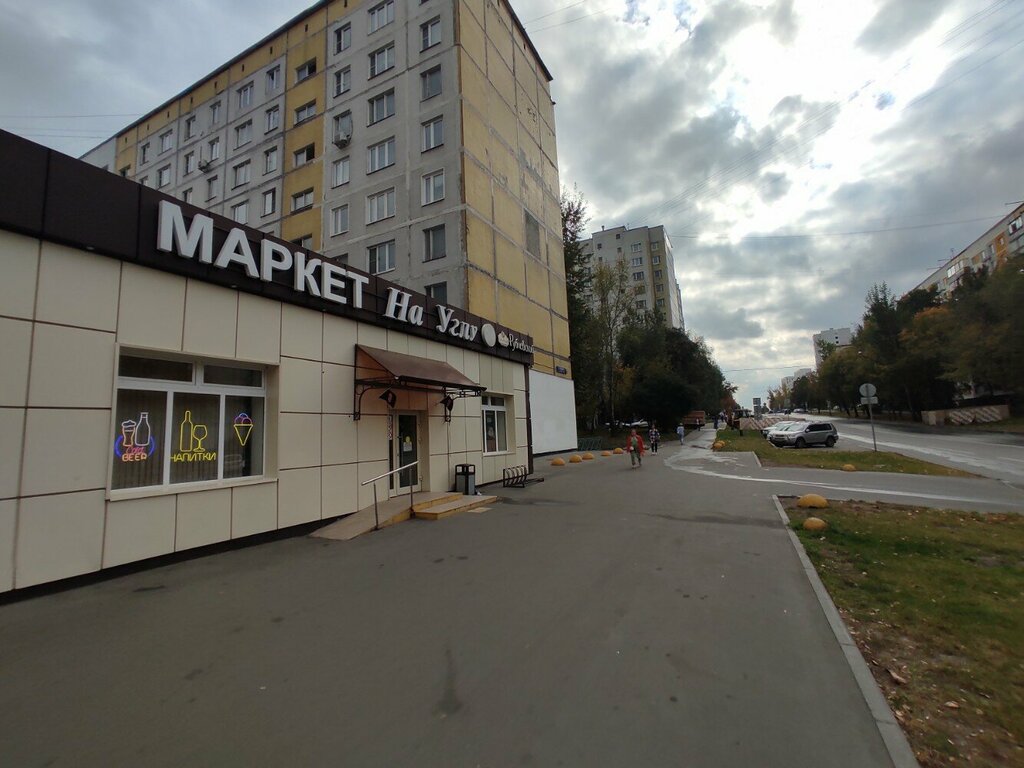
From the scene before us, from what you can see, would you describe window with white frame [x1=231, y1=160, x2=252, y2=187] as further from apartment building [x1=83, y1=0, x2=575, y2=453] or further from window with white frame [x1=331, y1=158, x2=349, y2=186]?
window with white frame [x1=331, y1=158, x2=349, y2=186]

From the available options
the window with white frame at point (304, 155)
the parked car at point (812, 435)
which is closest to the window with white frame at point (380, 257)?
the window with white frame at point (304, 155)

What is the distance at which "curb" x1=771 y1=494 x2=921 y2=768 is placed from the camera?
8.32 ft

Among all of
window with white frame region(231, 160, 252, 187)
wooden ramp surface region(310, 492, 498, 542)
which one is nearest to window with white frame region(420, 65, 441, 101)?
window with white frame region(231, 160, 252, 187)

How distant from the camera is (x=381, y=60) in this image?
24906mm

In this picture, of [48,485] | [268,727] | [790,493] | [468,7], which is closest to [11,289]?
[48,485]

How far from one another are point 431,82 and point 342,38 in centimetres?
821

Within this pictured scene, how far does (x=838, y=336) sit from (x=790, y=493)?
511ft

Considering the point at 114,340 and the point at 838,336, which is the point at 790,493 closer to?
the point at 114,340

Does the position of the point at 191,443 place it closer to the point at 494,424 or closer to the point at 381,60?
the point at 494,424

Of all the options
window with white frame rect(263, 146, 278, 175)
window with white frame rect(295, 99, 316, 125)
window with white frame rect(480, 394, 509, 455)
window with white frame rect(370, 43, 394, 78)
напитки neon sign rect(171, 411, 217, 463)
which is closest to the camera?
напитки neon sign rect(171, 411, 217, 463)

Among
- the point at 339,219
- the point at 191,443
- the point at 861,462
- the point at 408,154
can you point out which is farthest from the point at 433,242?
the point at 861,462

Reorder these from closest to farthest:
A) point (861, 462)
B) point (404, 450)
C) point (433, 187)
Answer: point (404, 450) < point (861, 462) < point (433, 187)

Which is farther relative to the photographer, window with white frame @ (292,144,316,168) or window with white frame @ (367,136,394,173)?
window with white frame @ (292,144,316,168)

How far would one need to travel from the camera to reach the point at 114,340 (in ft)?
19.6
